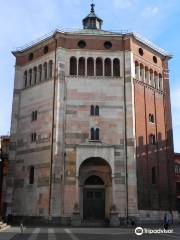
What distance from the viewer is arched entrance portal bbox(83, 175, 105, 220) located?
36.2m

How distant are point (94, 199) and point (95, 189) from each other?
958 millimetres

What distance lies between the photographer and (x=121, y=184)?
35.8 metres

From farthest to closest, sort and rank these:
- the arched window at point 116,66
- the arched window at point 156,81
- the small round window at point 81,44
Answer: the arched window at point 156,81 < the small round window at point 81,44 < the arched window at point 116,66

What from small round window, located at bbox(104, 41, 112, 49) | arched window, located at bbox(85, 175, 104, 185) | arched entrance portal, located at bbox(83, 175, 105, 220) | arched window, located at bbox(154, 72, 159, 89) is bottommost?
arched entrance portal, located at bbox(83, 175, 105, 220)

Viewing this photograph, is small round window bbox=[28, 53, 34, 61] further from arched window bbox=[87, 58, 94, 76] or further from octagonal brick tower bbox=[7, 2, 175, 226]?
arched window bbox=[87, 58, 94, 76]

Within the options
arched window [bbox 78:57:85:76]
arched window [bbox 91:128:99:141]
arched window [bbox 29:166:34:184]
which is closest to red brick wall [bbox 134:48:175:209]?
arched window [bbox 91:128:99:141]

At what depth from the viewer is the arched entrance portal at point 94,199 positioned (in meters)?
36.2

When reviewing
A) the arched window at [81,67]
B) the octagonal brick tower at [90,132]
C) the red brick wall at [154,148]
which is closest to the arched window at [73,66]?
the octagonal brick tower at [90,132]

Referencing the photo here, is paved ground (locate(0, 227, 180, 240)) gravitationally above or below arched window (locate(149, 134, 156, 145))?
below

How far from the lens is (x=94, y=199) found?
3666cm

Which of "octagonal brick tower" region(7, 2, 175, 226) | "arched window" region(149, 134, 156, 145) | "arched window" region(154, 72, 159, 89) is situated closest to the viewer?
"octagonal brick tower" region(7, 2, 175, 226)

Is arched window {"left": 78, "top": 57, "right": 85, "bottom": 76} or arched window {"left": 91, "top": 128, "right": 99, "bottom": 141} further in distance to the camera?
arched window {"left": 78, "top": 57, "right": 85, "bottom": 76}

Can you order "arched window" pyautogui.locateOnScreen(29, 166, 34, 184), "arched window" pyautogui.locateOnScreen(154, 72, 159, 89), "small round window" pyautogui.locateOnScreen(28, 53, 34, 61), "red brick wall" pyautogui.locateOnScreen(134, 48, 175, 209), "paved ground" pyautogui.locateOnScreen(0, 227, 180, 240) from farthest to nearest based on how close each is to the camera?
"small round window" pyautogui.locateOnScreen(28, 53, 34, 61) → "arched window" pyautogui.locateOnScreen(154, 72, 159, 89) → "arched window" pyautogui.locateOnScreen(29, 166, 34, 184) → "red brick wall" pyautogui.locateOnScreen(134, 48, 175, 209) → "paved ground" pyautogui.locateOnScreen(0, 227, 180, 240)

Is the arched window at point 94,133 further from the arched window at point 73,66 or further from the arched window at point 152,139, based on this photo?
the arched window at point 73,66
